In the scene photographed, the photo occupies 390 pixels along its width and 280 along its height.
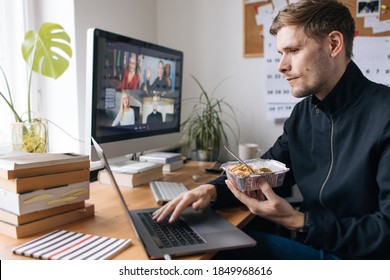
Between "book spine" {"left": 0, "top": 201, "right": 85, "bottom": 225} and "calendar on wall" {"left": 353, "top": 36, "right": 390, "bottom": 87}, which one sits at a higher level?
"calendar on wall" {"left": 353, "top": 36, "right": 390, "bottom": 87}

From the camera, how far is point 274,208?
91cm

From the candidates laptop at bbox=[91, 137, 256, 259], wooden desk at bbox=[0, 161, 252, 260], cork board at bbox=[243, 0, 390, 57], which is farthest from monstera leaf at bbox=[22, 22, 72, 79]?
cork board at bbox=[243, 0, 390, 57]

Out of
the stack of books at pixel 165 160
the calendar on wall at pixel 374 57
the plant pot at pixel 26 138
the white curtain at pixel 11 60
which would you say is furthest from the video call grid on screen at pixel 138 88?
the calendar on wall at pixel 374 57

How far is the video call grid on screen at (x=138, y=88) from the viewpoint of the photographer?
124 cm

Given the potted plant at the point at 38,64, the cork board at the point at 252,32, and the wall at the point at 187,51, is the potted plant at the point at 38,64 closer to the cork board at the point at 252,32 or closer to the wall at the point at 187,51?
the wall at the point at 187,51

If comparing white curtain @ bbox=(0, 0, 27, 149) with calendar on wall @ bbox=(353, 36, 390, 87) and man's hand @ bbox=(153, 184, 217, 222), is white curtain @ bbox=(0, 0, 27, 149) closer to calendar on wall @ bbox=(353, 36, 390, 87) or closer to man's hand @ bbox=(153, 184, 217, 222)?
man's hand @ bbox=(153, 184, 217, 222)

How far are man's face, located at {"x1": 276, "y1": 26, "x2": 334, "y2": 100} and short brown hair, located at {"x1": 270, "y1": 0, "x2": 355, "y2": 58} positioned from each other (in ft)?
0.06

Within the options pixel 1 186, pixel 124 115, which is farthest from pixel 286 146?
pixel 1 186

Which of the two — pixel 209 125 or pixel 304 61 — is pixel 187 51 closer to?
pixel 209 125

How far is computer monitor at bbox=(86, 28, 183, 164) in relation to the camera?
48.0 inches

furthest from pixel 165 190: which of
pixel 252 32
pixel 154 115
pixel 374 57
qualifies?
pixel 374 57

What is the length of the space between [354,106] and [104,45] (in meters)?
0.83

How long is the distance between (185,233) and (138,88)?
28.0 inches
